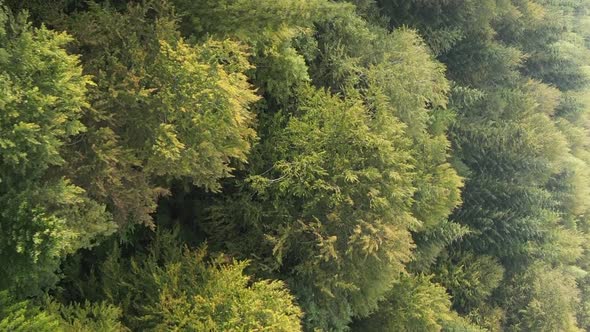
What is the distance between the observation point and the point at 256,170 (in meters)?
10.3

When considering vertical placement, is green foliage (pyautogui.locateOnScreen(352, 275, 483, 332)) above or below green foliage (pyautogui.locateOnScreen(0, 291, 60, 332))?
below

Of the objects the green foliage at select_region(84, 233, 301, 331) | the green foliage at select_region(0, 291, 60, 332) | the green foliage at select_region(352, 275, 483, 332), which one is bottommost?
the green foliage at select_region(352, 275, 483, 332)

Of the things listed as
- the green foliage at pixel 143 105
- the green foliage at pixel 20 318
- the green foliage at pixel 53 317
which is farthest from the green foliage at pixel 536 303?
the green foliage at pixel 20 318

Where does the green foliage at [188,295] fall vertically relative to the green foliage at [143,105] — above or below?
below

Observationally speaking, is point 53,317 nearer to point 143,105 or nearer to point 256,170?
point 143,105

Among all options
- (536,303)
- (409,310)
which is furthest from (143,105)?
(536,303)

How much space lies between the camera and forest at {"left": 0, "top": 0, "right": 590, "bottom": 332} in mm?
6465

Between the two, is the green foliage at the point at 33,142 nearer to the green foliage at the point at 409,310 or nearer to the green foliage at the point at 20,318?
the green foliage at the point at 20,318

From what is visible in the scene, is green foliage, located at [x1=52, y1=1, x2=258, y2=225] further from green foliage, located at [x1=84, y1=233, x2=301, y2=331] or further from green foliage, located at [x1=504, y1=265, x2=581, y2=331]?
green foliage, located at [x1=504, y1=265, x2=581, y2=331]

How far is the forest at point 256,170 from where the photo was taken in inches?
255

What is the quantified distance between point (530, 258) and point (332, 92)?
1067 centimetres

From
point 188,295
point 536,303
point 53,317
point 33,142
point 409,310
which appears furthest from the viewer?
point 536,303

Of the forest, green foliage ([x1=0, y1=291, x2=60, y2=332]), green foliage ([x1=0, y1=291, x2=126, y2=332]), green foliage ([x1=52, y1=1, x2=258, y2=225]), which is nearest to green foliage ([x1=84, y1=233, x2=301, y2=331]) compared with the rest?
the forest

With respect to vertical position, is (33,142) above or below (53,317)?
above
